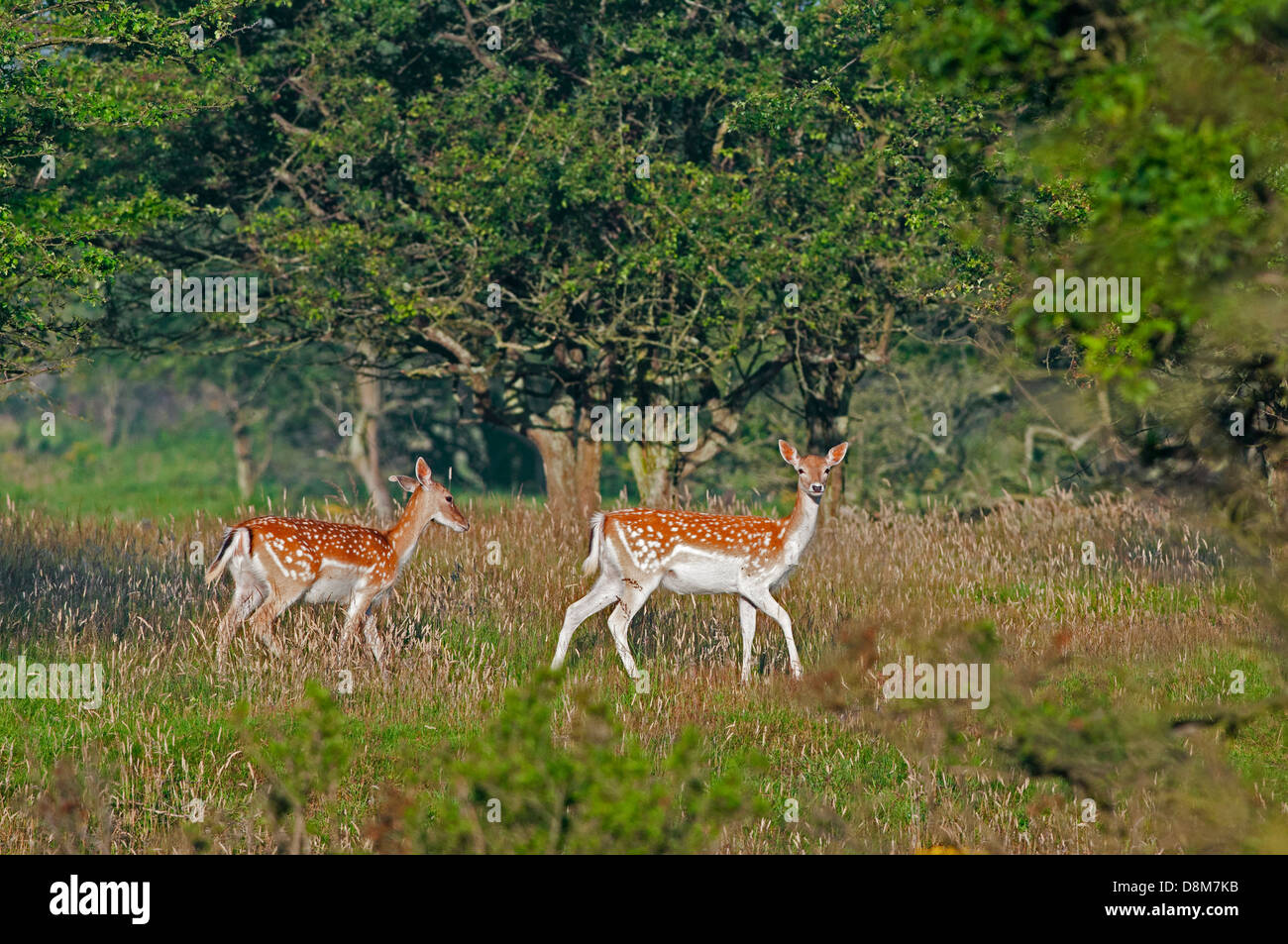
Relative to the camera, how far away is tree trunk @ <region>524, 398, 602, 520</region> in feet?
70.6

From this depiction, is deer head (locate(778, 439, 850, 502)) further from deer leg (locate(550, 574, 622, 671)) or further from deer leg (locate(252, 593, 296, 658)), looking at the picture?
deer leg (locate(252, 593, 296, 658))

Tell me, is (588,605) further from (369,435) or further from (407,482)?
(369,435)

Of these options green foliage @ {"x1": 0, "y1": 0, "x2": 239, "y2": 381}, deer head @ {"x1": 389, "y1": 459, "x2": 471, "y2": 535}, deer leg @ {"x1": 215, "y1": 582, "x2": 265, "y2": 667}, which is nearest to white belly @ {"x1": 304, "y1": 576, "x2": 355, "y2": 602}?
deer leg @ {"x1": 215, "y1": 582, "x2": 265, "y2": 667}

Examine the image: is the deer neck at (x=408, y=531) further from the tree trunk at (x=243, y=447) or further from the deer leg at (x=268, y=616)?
the tree trunk at (x=243, y=447)

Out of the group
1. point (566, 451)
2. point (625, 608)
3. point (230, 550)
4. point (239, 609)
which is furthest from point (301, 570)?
point (566, 451)

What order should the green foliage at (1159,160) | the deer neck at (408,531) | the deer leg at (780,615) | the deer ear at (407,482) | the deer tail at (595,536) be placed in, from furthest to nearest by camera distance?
the deer ear at (407,482)
the deer neck at (408,531)
the deer tail at (595,536)
the deer leg at (780,615)
the green foliage at (1159,160)

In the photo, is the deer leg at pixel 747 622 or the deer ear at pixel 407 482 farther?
the deer ear at pixel 407 482

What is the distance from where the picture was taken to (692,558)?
36.9ft

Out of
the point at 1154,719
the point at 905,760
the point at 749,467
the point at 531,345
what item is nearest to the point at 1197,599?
the point at 905,760

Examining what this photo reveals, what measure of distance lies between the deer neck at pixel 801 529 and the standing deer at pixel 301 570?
309 centimetres

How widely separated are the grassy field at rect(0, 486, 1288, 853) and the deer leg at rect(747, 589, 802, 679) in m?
0.21

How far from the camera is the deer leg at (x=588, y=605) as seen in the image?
1109 centimetres

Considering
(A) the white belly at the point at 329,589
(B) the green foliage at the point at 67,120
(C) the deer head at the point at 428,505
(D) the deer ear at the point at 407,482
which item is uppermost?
(B) the green foliage at the point at 67,120

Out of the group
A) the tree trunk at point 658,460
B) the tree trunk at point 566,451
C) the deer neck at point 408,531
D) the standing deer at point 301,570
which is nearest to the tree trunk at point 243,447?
the tree trunk at point 566,451
